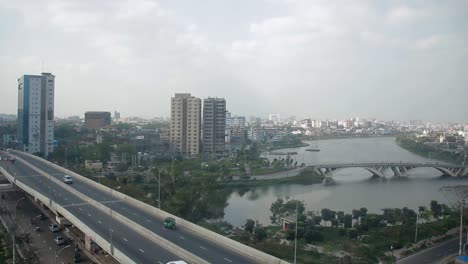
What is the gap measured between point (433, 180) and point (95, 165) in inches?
390

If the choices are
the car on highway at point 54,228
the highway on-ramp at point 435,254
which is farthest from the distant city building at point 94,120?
the highway on-ramp at point 435,254

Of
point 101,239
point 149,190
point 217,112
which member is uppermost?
point 217,112

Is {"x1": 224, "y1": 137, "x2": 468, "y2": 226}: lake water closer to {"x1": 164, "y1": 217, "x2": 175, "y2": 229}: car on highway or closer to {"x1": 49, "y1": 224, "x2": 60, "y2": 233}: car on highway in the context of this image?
{"x1": 164, "y1": 217, "x2": 175, "y2": 229}: car on highway

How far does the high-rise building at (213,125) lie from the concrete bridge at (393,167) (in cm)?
516

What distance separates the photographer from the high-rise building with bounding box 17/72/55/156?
13.5m

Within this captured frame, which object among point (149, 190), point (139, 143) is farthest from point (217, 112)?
point (149, 190)

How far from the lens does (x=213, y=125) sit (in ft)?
52.6

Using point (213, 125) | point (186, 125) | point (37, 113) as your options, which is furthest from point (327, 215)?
point (37, 113)

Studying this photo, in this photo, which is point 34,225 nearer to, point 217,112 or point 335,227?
point 335,227

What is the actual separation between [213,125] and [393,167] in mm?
Answer: 6839

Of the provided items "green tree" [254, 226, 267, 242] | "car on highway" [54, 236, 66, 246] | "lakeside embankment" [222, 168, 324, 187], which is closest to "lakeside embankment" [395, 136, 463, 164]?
"lakeside embankment" [222, 168, 324, 187]

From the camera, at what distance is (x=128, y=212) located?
4.80 m

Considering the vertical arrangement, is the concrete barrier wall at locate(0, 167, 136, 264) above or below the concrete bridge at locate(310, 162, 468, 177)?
above

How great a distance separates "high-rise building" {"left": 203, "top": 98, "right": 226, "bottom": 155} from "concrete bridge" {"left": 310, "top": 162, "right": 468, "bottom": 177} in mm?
5162
